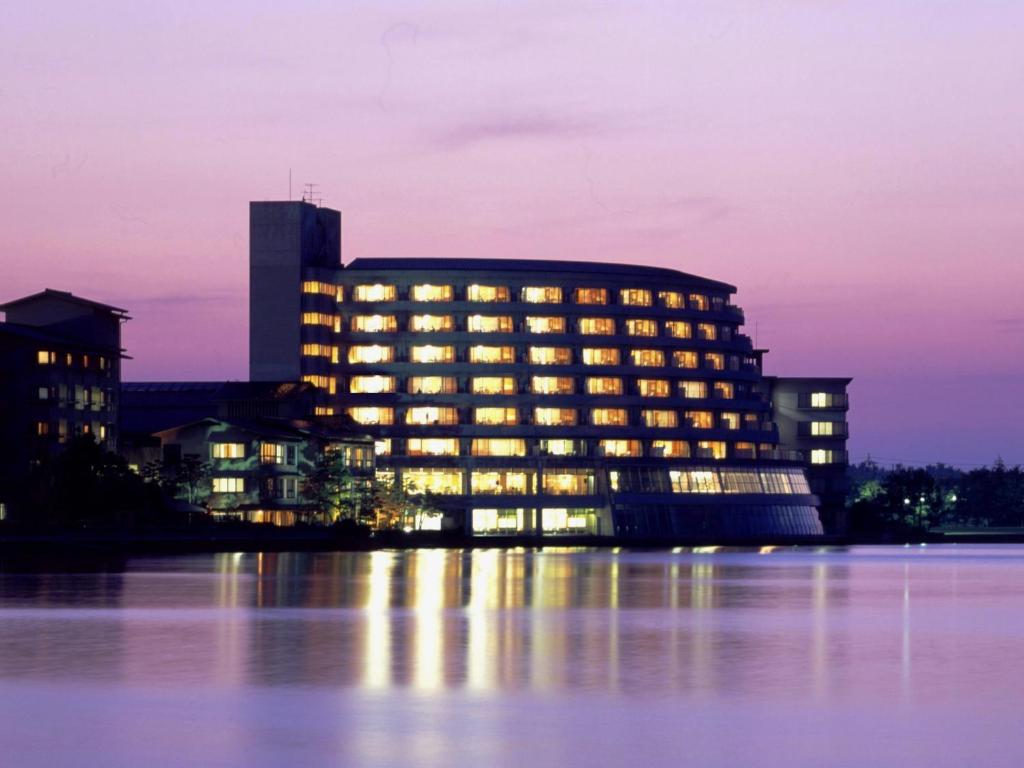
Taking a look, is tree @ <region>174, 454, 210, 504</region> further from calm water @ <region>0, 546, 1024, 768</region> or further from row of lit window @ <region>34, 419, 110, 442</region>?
calm water @ <region>0, 546, 1024, 768</region>

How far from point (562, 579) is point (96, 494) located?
67.1 metres

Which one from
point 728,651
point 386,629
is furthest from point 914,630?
point 386,629

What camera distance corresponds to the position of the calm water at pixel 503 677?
32.7 meters

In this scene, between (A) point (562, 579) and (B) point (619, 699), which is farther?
(A) point (562, 579)

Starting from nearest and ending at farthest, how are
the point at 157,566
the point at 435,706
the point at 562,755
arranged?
the point at 562,755
the point at 435,706
the point at 157,566

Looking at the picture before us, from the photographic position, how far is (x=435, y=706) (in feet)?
126

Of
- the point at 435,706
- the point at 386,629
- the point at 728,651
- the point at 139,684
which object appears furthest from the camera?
the point at 386,629

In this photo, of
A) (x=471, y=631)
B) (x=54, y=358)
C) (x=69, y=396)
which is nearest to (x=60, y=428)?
(x=69, y=396)

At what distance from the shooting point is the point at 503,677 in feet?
147

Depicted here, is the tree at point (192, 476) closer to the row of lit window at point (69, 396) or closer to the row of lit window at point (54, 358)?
the row of lit window at point (69, 396)

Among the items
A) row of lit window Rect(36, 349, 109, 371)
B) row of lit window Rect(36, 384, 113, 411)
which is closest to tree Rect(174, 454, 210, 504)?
row of lit window Rect(36, 384, 113, 411)

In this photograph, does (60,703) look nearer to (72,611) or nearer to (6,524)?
(72,611)

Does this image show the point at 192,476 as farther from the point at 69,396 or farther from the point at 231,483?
the point at 69,396

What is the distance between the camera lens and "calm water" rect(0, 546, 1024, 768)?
32.7m
